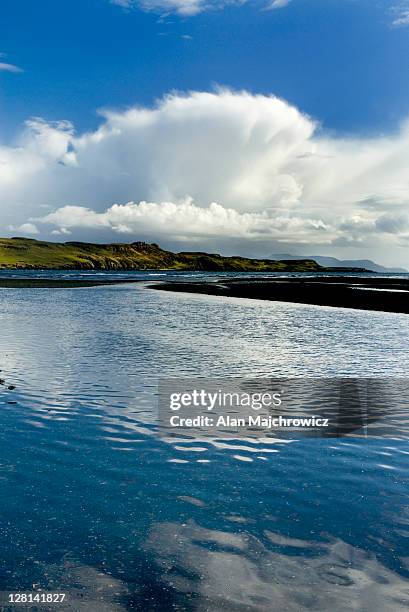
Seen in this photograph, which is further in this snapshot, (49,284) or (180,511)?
(49,284)

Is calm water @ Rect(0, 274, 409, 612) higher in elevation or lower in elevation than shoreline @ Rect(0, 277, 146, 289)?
lower

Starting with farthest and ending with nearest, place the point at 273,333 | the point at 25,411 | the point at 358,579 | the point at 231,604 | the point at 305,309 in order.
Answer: the point at 305,309 < the point at 273,333 < the point at 25,411 < the point at 358,579 < the point at 231,604

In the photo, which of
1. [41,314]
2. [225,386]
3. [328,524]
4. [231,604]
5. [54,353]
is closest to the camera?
[231,604]

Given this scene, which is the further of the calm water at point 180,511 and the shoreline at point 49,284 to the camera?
the shoreline at point 49,284

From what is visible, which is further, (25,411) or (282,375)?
(282,375)

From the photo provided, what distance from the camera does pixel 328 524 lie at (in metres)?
12.1

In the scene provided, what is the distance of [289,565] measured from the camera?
10.4 m

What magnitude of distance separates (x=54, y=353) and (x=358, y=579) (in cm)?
2936

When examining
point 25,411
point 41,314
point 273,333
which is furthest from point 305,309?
point 25,411

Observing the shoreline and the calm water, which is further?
the shoreline

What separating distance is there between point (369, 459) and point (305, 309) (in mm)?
62074

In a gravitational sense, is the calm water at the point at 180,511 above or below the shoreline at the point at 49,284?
below

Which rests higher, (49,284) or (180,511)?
(49,284)

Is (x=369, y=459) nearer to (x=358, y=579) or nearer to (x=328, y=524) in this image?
(x=328, y=524)
